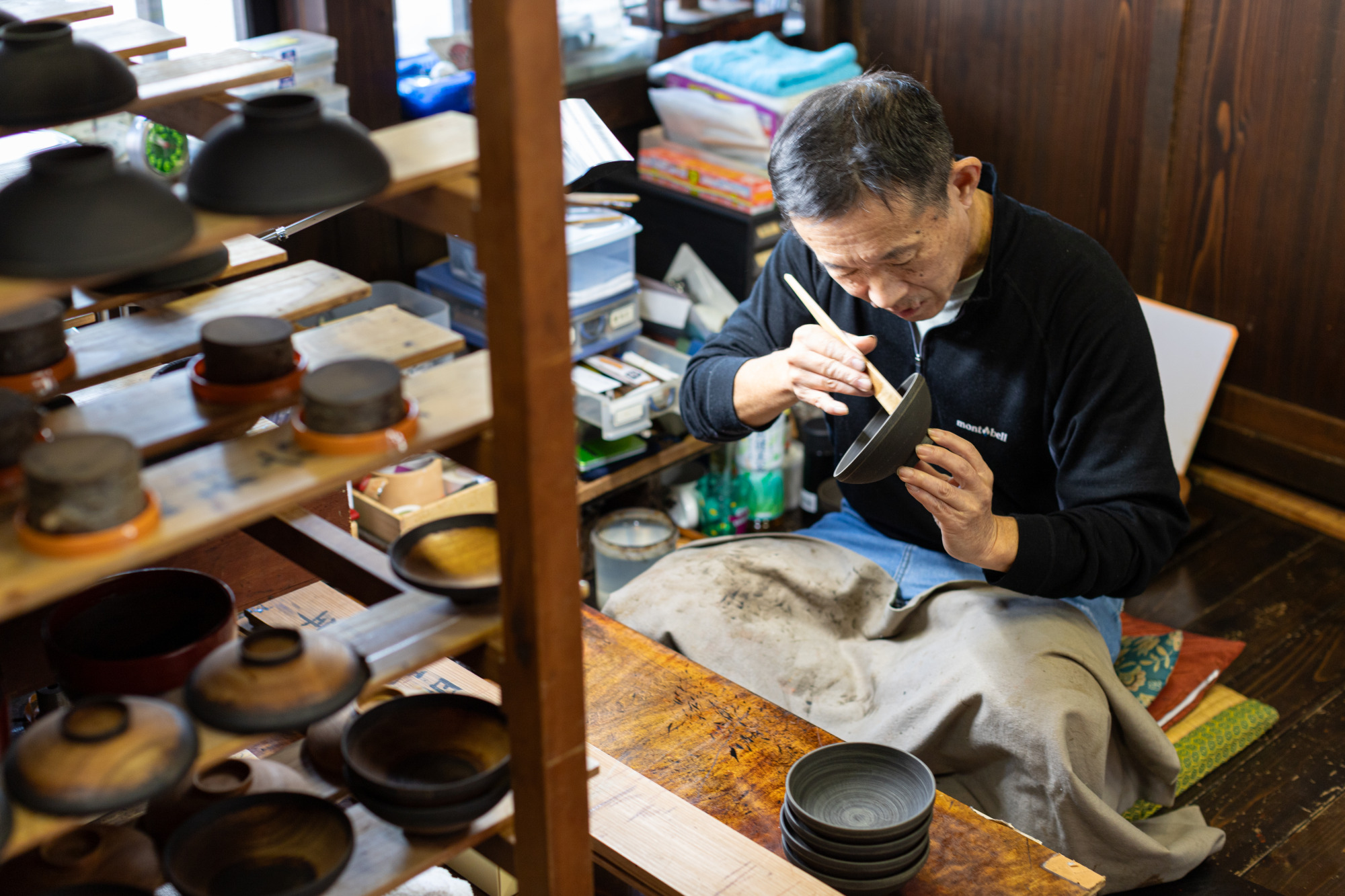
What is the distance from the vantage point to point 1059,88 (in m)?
3.65

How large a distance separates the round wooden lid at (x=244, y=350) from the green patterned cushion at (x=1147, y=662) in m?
1.83

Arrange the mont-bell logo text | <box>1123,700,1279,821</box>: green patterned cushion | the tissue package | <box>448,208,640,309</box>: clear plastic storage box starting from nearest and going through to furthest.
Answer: the mont-bell logo text, <box>1123,700,1279,821</box>: green patterned cushion, <box>448,208,640,309</box>: clear plastic storage box, the tissue package

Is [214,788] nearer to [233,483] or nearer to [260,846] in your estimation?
[260,846]

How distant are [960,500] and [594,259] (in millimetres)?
1534

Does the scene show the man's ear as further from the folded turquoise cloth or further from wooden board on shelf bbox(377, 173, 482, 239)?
the folded turquoise cloth

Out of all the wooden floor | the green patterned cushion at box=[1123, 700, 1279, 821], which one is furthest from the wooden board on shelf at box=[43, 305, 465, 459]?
the green patterned cushion at box=[1123, 700, 1279, 821]

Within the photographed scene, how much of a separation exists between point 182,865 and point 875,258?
126 cm

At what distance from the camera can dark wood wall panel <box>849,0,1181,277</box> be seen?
3490mm

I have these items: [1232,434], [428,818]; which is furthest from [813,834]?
[1232,434]

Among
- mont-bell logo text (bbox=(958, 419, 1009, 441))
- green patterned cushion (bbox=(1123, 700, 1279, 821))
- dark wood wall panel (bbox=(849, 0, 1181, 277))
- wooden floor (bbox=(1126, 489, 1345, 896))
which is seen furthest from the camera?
dark wood wall panel (bbox=(849, 0, 1181, 277))

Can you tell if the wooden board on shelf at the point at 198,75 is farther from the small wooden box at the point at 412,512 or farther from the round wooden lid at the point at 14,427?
the small wooden box at the point at 412,512

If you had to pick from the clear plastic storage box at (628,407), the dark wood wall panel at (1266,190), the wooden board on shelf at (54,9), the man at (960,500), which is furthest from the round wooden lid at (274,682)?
the dark wood wall panel at (1266,190)

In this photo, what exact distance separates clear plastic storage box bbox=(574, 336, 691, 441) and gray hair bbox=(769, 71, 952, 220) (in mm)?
1145

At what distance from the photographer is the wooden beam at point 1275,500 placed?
353 cm
